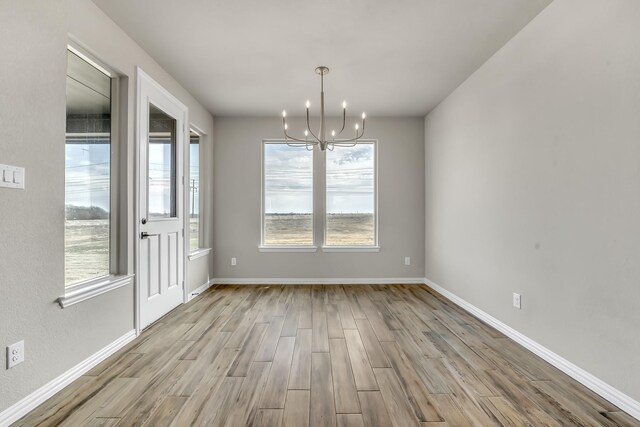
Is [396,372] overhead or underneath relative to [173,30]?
underneath

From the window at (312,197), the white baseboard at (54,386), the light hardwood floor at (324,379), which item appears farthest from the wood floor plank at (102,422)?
the window at (312,197)

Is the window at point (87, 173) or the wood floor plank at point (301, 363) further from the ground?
the window at point (87, 173)

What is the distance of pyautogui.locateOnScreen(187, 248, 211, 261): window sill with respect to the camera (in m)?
4.02

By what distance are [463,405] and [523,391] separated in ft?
1.46

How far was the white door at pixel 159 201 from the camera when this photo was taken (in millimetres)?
2906

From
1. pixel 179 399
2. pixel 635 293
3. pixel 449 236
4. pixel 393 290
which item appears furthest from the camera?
pixel 393 290

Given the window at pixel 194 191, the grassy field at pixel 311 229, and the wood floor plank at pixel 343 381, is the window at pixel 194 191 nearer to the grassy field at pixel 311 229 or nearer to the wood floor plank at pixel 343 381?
the grassy field at pixel 311 229

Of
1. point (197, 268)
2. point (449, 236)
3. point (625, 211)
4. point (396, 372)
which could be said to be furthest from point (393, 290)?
point (625, 211)

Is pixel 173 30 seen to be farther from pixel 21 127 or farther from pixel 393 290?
pixel 393 290

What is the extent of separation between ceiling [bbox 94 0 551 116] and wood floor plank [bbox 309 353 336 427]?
2.56 m

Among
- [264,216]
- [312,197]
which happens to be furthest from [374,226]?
[264,216]

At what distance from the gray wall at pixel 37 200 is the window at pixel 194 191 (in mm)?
1932

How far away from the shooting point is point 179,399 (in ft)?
6.06

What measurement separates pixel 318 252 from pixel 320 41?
2975 mm
